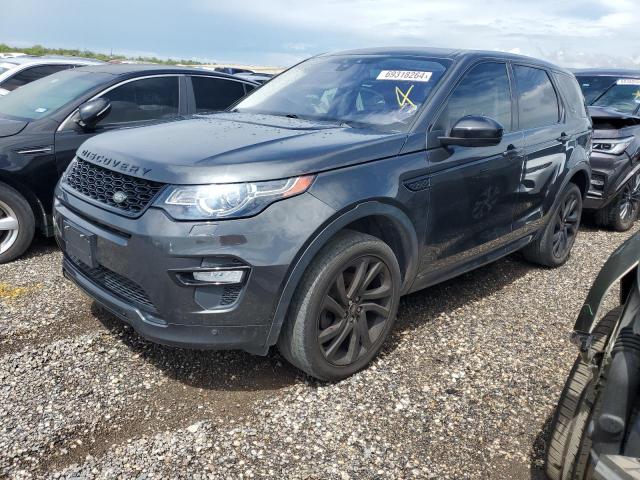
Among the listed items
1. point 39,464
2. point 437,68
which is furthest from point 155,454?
point 437,68

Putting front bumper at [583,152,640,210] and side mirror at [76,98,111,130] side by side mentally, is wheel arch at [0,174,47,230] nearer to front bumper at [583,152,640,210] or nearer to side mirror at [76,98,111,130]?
side mirror at [76,98,111,130]

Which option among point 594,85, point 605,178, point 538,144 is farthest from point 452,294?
point 594,85

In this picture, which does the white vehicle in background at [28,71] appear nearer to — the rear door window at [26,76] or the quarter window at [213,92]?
the rear door window at [26,76]

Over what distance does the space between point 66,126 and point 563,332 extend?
4.12 metres

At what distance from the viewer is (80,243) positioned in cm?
277

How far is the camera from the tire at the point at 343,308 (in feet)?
8.62

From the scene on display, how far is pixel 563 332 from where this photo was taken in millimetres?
3752

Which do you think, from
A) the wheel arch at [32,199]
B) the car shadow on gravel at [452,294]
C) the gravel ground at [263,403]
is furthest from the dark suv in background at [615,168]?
the wheel arch at [32,199]

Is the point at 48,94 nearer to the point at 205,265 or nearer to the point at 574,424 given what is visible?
the point at 205,265

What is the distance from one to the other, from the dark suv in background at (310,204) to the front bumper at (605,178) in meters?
2.60

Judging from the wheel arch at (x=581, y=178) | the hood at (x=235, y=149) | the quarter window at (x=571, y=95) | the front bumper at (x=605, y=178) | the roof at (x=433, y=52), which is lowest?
the front bumper at (x=605, y=178)

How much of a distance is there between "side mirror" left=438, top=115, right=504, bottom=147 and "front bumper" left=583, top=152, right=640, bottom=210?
3614mm

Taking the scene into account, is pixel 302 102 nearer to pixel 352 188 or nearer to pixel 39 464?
pixel 352 188

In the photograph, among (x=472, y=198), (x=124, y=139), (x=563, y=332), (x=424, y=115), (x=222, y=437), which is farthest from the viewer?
(x=563, y=332)
